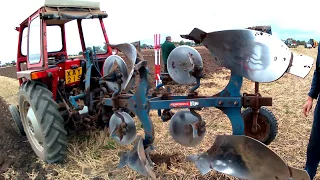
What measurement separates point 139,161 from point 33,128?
5.53 ft

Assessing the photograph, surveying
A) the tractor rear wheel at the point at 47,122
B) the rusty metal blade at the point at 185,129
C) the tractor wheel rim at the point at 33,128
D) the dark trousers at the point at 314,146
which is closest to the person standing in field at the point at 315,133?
the dark trousers at the point at 314,146

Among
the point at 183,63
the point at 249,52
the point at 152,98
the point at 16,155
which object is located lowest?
the point at 16,155

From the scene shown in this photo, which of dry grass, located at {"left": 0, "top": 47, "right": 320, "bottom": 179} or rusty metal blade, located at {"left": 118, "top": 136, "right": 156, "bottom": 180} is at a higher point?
rusty metal blade, located at {"left": 118, "top": 136, "right": 156, "bottom": 180}

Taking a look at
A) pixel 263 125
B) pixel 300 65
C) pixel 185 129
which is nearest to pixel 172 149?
pixel 185 129

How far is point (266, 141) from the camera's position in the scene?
335 centimetres

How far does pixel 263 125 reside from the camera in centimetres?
337

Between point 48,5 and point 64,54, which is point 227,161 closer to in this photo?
point 48,5

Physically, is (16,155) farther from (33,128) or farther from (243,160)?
(243,160)

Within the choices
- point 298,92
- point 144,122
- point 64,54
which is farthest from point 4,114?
point 298,92

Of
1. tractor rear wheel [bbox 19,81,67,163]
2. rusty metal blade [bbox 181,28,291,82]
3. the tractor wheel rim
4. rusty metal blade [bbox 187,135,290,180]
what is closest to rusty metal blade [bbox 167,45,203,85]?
rusty metal blade [bbox 181,28,291,82]

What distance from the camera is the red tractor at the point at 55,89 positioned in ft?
13.0

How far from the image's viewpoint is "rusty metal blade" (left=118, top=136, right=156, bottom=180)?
10.7 feet

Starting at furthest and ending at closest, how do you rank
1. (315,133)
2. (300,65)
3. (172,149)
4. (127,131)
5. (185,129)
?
1. (172,149)
2. (127,131)
3. (185,129)
4. (315,133)
5. (300,65)

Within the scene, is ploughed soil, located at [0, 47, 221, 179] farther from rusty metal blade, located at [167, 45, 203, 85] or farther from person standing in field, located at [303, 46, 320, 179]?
person standing in field, located at [303, 46, 320, 179]
